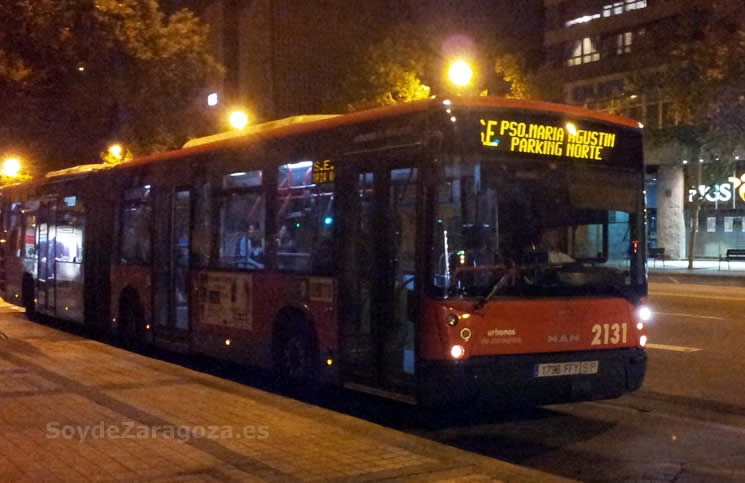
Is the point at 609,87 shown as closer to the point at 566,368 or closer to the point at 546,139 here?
the point at 546,139

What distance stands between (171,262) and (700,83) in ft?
71.7

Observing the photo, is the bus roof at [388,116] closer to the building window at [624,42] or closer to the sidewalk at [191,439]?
the sidewalk at [191,439]

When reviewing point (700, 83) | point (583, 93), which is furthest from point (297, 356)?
point (583, 93)

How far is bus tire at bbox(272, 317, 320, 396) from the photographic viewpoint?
32.2 feet

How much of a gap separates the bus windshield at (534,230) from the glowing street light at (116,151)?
53.5ft

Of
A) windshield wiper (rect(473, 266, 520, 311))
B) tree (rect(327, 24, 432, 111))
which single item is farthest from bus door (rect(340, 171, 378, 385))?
tree (rect(327, 24, 432, 111))

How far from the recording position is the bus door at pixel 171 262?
12641 millimetres

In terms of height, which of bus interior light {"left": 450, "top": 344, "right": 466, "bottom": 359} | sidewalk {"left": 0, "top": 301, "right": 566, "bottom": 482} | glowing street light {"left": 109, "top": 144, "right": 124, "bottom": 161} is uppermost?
glowing street light {"left": 109, "top": 144, "right": 124, "bottom": 161}

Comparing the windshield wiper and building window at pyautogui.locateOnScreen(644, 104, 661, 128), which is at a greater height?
building window at pyautogui.locateOnScreen(644, 104, 661, 128)

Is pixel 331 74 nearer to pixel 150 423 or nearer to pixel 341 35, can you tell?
pixel 341 35

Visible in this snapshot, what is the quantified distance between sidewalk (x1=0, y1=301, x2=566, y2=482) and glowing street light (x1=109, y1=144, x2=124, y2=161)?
12.5 meters

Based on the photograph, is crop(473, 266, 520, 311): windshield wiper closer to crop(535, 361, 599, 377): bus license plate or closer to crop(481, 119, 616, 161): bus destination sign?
Result: crop(535, 361, 599, 377): bus license plate

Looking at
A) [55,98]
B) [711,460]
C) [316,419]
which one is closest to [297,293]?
[316,419]

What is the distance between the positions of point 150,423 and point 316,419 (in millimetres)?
1571
